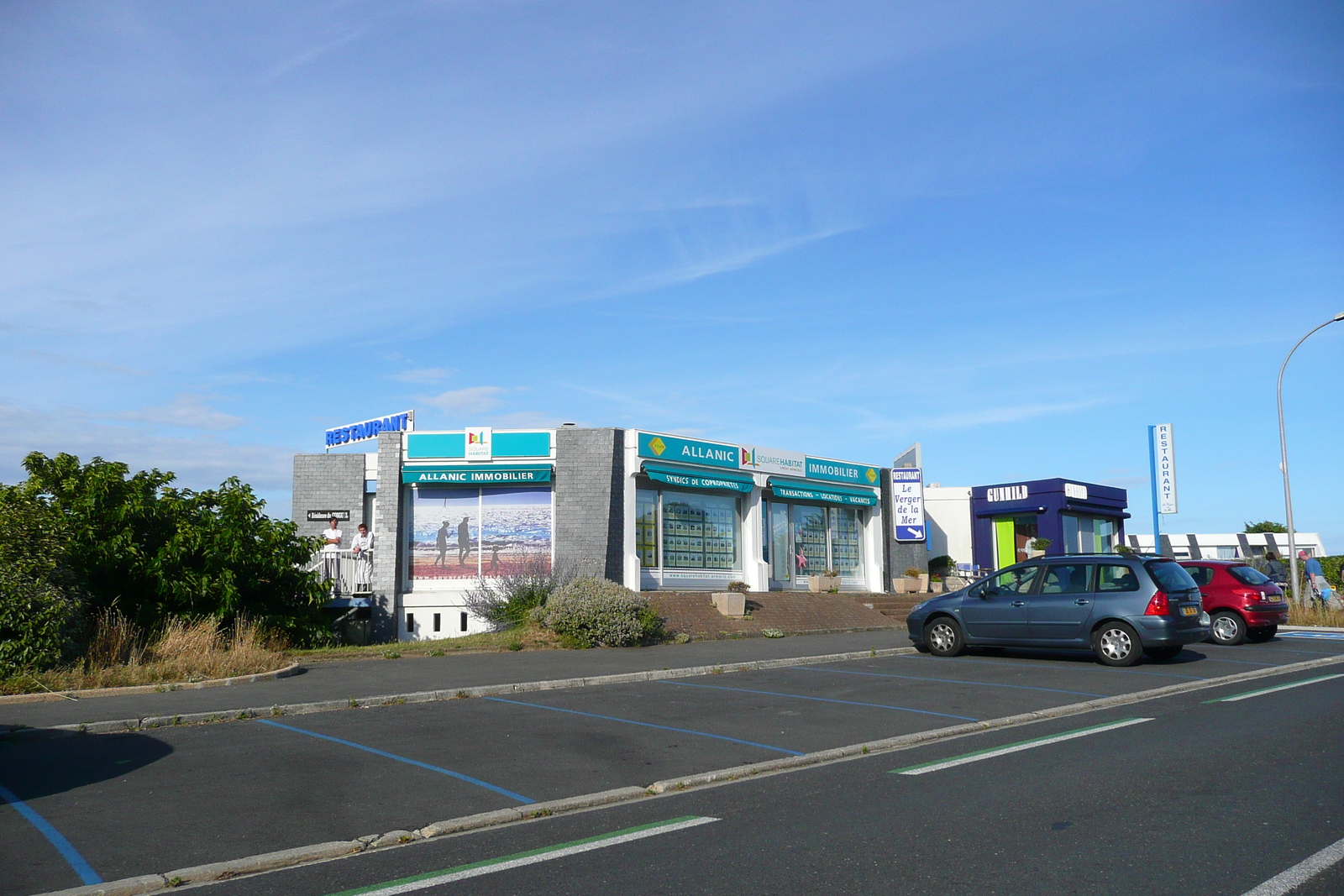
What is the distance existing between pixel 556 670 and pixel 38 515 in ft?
25.2

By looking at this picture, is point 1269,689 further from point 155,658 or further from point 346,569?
point 346,569

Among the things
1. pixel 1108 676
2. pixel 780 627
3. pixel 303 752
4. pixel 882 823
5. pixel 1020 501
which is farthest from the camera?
pixel 1020 501

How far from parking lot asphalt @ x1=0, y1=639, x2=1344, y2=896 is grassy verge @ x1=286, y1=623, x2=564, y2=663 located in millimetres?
4762

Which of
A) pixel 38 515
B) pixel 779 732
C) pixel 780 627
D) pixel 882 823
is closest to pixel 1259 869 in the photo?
pixel 882 823

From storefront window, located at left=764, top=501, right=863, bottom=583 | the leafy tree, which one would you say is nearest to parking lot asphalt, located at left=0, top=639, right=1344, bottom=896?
the leafy tree

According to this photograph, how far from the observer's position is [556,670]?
13766mm

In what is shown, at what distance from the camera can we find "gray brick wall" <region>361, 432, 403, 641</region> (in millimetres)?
22438

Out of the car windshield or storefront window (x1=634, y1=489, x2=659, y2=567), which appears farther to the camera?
storefront window (x1=634, y1=489, x2=659, y2=567)

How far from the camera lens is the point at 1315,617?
2406cm

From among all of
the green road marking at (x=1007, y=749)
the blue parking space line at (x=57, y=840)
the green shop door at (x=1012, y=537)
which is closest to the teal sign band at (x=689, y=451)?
the green road marking at (x=1007, y=749)

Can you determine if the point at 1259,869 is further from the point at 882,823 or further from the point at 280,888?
the point at 280,888

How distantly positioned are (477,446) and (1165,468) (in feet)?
88.3

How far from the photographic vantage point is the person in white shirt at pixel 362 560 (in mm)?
22312

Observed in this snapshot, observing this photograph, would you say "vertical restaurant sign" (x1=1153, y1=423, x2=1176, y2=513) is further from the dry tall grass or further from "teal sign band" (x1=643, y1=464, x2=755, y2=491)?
the dry tall grass
